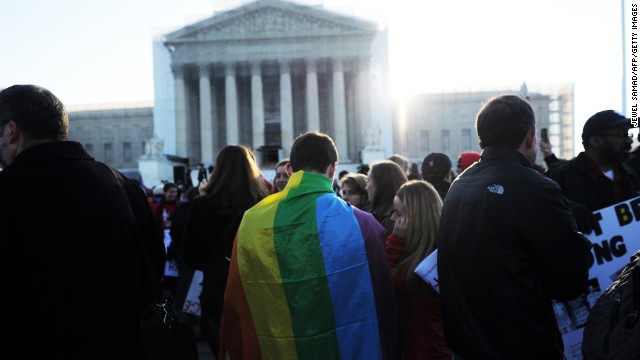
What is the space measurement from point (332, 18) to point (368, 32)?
2.92m

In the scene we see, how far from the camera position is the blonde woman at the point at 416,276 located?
3.71m

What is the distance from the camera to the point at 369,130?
3741cm

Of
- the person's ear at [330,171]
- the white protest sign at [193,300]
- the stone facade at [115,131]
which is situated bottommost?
the white protest sign at [193,300]

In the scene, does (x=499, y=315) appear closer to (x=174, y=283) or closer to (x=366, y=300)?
(x=366, y=300)

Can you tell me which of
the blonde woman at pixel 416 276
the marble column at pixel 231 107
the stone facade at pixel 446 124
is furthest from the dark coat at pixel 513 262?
the stone facade at pixel 446 124

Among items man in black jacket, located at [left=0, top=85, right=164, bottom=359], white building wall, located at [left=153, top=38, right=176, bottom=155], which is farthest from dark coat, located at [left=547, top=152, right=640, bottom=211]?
white building wall, located at [left=153, top=38, right=176, bottom=155]

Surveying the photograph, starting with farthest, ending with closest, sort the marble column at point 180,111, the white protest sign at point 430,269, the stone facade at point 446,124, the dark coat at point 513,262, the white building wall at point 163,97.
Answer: the stone facade at point 446,124
the white building wall at point 163,97
the marble column at point 180,111
the white protest sign at point 430,269
the dark coat at point 513,262

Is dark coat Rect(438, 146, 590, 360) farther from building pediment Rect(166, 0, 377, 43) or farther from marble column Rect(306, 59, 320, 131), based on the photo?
building pediment Rect(166, 0, 377, 43)

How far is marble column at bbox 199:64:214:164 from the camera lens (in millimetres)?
40625

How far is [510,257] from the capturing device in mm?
2875

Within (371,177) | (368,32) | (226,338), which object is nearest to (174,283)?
(371,177)

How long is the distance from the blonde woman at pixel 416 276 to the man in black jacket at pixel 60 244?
174cm

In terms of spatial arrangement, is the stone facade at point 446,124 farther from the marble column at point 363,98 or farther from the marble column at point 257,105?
the marble column at point 257,105

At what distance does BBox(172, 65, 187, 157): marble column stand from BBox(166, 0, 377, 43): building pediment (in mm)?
2452
